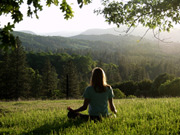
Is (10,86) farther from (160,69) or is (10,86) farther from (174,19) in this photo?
(160,69)

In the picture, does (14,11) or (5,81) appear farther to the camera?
(5,81)

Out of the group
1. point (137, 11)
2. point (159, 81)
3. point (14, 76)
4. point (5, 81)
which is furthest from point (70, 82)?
point (137, 11)

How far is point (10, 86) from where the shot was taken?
144 feet

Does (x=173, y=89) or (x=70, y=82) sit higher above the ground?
(x=173, y=89)

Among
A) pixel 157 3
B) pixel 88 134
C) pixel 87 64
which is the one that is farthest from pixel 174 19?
pixel 87 64

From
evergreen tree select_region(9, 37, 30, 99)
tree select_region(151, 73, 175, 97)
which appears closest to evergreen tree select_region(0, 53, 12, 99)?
evergreen tree select_region(9, 37, 30, 99)

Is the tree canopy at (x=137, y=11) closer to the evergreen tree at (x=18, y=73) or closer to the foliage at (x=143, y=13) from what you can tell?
the foliage at (x=143, y=13)

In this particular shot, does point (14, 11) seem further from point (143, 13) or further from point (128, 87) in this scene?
point (128, 87)

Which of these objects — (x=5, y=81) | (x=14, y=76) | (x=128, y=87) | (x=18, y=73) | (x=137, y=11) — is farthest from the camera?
(x=128, y=87)

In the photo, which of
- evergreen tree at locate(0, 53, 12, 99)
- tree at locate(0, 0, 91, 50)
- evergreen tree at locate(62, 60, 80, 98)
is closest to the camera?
tree at locate(0, 0, 91, 50)

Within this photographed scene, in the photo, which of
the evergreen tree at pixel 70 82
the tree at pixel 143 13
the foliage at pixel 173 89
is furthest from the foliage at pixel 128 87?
the tree at pixel 143 13

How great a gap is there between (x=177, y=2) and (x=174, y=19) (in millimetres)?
1613

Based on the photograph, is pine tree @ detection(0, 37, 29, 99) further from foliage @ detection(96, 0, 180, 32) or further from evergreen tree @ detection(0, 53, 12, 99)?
foliage @ detection(96, 0, 180, 32)

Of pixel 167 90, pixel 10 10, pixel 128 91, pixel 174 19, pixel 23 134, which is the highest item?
pixel 174 19
